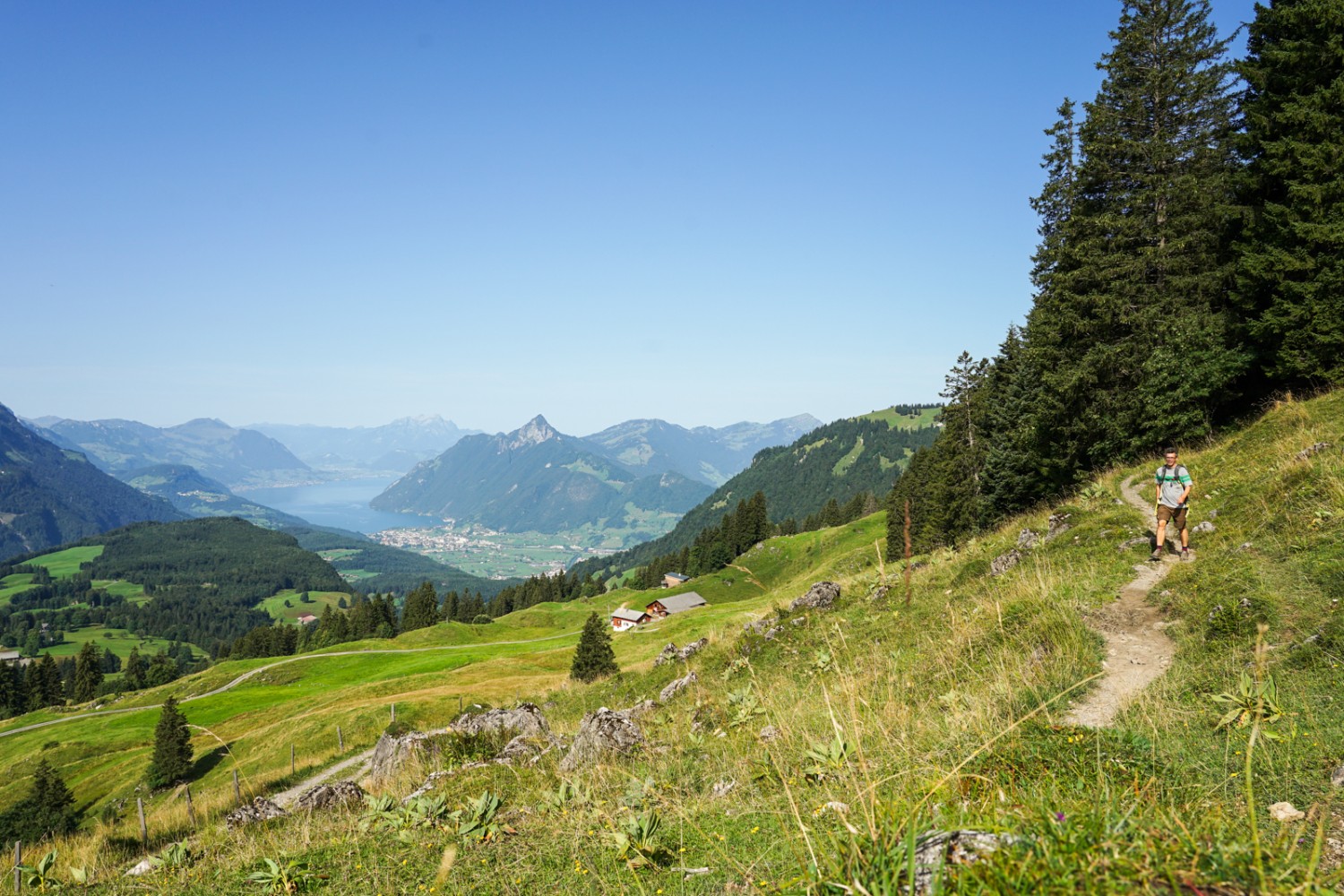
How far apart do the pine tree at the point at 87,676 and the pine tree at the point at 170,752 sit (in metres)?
89.5

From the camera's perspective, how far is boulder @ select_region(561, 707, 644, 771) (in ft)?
34.0

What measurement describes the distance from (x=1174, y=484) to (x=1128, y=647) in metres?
5.83

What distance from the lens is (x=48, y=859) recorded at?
738 centimetres

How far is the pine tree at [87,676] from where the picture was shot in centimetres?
10869

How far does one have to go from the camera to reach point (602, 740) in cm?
1078

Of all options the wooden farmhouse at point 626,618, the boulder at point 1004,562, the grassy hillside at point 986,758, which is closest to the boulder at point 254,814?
the grassy hillside at point 986,758

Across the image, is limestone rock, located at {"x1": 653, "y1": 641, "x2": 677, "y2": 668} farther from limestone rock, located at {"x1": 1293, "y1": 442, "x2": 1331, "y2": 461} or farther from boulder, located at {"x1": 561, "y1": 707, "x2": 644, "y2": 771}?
limestone rock, located at {"x1": 1293, "y1": 442, "x2": 1331, "y2": 461}

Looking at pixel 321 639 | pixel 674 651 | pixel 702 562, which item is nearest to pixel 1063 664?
pixel 674 651

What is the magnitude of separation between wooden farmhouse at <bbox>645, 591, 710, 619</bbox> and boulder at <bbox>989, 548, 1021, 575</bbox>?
83141 mm

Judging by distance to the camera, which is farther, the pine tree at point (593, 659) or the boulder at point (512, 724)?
the pine tree at point (593, 659)

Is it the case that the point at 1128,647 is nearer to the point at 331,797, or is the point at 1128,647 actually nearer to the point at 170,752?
the point at 331,797

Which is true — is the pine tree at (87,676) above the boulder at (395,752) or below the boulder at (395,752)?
below

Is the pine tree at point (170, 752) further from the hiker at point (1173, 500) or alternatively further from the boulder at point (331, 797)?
the hiker at point (1173, 500)

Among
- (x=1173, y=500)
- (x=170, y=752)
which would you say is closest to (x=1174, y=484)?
(x=1173, y=500)
